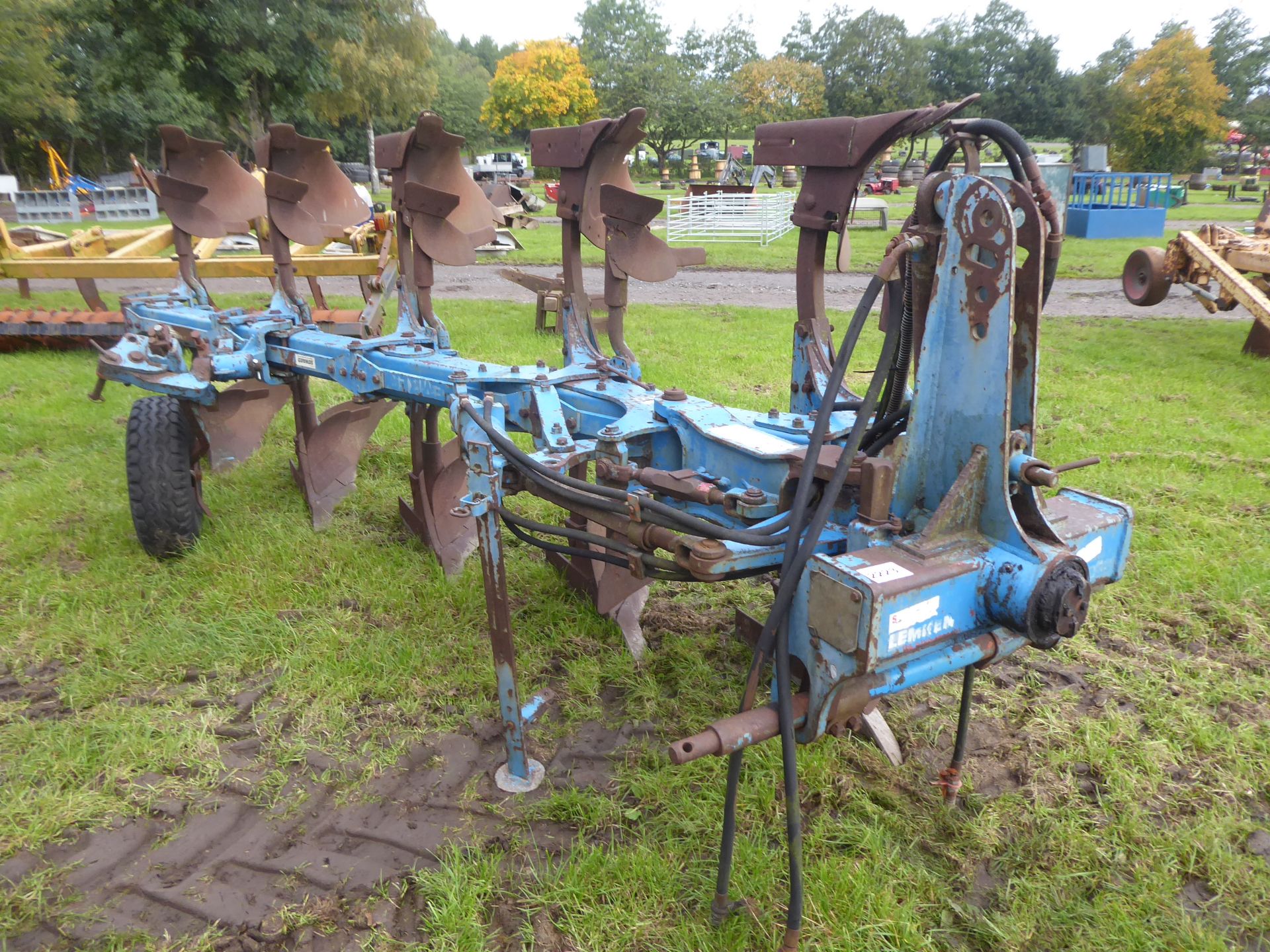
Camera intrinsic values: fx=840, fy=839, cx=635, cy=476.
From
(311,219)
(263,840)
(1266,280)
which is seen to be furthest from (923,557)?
(1266,280)

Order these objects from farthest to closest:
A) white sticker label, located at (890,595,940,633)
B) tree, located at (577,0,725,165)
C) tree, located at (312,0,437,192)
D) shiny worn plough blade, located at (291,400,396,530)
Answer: tree, located at (577,0,725,165)
tree, located at (312,0,437,192)
shiny worn plough blade, located at (291,400,396,530)
white sticker label, located at (890,595,940,633)

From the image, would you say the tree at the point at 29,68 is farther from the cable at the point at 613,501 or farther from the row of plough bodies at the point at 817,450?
the cable at the point at 613,501

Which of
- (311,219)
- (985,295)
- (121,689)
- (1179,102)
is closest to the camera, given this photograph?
(985,295)

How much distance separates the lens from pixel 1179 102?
3284cm

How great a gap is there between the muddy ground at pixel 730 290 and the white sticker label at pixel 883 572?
9.02m

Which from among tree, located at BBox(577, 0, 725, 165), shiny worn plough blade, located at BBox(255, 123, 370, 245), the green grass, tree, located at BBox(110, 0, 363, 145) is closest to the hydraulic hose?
the green grass

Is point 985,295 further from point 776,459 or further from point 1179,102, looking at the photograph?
point 1179,102

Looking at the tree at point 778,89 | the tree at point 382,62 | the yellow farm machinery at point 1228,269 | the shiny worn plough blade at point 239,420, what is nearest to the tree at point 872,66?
the tree at point 778,89

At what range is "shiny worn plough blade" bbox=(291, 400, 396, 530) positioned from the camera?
4570 millimetres

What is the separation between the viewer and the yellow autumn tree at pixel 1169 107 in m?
32.4

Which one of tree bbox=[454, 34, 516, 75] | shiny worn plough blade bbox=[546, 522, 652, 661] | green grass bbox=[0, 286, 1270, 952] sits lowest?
green grass bbox=[0, 286, 1270, 952]

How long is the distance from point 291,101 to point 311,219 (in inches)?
844

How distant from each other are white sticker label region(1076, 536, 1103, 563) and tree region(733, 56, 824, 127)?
49.8 metres

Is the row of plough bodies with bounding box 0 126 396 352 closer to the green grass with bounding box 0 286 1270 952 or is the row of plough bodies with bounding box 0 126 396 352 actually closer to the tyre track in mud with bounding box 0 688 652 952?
the green grass with bounding box 0 286 1270 952
